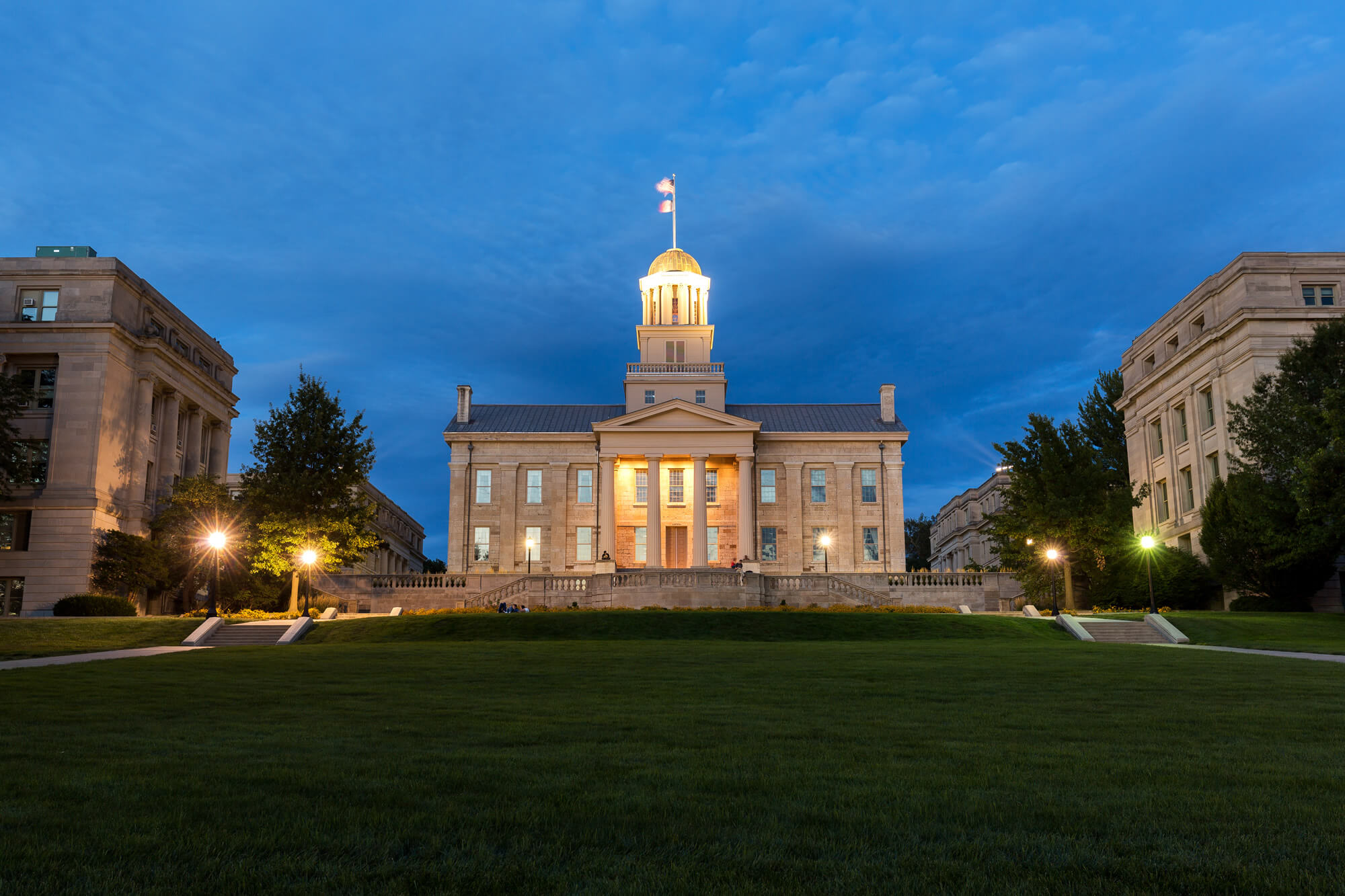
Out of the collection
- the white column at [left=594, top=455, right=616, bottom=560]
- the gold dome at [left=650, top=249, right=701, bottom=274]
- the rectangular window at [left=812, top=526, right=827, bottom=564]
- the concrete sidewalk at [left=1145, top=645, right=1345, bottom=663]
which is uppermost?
the gold dome at [left=650, top=249, right=701, bottom=274]

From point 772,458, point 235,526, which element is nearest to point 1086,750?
point 235,526

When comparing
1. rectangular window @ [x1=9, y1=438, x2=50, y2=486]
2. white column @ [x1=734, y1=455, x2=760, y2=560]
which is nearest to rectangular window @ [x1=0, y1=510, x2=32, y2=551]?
rectangular window @ [x1=9, y1=438, x2=50, y2=486]

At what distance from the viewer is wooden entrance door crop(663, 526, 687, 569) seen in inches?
2717

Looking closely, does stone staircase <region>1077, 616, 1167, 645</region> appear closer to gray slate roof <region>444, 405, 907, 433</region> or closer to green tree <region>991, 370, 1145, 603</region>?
green tree <region>991, 370, 1145, 603</region>

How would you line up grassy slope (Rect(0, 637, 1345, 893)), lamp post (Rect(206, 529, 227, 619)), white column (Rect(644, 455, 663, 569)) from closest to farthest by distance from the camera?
grassy slope (Rect(0, 637, 1345, 893)) < lamp post (Rect(206, 529, 227, 619)) < white column (Rect(644, 455, 663, 569))

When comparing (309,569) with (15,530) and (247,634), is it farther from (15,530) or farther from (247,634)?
(15,530)

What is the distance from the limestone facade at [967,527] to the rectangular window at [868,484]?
2379 cm

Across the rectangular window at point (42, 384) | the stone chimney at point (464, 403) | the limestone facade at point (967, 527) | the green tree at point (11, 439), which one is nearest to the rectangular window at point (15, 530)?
the green tree at point (11, 439)

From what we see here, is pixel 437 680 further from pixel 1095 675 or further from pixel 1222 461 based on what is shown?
pixel 1222 461

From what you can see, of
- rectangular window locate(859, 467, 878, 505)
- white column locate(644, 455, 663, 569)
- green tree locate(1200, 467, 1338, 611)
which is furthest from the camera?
rectangular window locate(859, 467, 878, 505)

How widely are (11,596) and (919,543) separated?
120613 millimetres

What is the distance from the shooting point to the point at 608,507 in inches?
2618

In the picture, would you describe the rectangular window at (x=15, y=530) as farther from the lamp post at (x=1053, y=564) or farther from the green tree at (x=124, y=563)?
the lamp post at (x=1053, y=564)

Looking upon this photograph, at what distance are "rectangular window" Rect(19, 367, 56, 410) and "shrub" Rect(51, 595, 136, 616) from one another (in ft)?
36.9
